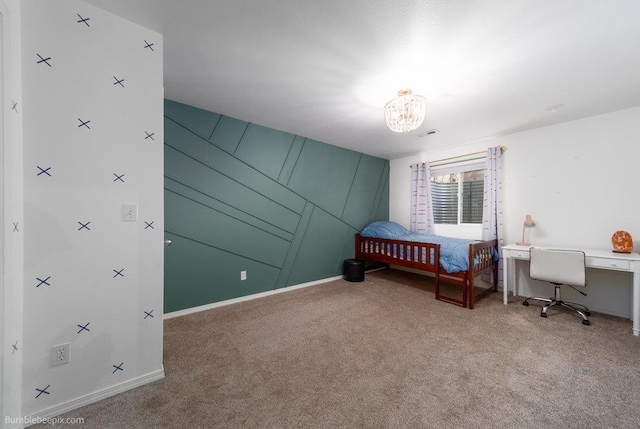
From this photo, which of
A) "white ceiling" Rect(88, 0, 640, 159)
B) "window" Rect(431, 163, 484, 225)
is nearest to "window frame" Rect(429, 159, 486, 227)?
"window" Rect(431, 163, 484, 225)

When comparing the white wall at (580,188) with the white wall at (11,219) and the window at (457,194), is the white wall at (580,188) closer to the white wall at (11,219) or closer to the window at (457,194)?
the window at (457,194)

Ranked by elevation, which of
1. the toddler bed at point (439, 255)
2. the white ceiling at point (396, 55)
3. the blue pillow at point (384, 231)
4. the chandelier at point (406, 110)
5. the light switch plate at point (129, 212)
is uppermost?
the white ceiling at point (396, 55)

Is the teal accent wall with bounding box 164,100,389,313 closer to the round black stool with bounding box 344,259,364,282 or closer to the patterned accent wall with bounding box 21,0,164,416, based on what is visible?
the round black stool with bounding box 344,259,364,282

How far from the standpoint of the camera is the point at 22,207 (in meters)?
1.15

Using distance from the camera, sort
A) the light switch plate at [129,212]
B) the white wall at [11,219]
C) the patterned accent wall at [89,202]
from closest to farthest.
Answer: the white wall at [11,219]
the patterned accent wall at [89,202]
the light switch plate at [129,212]

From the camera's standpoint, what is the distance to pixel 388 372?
5.28 ft

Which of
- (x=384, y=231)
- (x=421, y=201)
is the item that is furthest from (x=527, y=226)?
(x=384, y=231)

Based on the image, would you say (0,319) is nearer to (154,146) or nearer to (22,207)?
(22,207)

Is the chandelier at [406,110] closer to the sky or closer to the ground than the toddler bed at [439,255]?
closer to the sky

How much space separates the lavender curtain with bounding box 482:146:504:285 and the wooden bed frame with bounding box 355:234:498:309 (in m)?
0.11

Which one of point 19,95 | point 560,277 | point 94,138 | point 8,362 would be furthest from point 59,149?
point 560,277

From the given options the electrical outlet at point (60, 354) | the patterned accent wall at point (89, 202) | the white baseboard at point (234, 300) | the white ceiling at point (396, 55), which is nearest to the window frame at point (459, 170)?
the white ceiling at point (396, 55)

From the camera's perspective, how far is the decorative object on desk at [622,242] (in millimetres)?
2332

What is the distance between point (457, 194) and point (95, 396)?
4.61m
